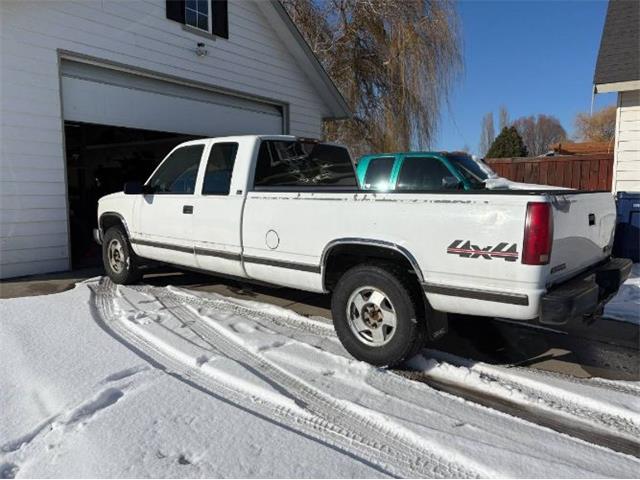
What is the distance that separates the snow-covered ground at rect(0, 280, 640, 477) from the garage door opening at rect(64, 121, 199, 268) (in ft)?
29.4

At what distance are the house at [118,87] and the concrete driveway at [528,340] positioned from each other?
149 cm

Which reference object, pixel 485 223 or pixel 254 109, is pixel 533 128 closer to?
pixel 254 109

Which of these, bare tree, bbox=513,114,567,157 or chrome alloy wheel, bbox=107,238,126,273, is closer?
chrome alloy wheel, bbox=107,238,126,273

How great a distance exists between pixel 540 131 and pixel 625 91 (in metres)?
73.9

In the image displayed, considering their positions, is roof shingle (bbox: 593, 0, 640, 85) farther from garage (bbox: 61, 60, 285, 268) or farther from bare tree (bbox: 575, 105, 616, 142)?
bare tree (bbox: 575, 105, 616, 142)

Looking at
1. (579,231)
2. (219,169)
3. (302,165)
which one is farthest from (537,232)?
(219,169)

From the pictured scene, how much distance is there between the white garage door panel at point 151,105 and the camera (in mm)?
7777

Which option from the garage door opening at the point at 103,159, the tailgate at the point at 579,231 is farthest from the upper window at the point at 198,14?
the tailgate at the point at 579,231

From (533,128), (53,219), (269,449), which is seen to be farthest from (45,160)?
(533,128)

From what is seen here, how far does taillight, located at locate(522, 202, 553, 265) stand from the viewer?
3.03m

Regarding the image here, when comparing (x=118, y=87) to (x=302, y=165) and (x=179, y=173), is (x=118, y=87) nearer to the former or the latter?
(x=179, y=173)

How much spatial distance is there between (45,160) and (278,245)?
486 centimetres

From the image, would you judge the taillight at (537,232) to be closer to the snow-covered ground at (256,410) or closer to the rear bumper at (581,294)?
the rear bumper at (581,294)

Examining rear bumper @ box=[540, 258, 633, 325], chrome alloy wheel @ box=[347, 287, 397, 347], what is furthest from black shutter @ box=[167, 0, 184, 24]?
rear bumper @ box=[540, 258, 633, 325]
